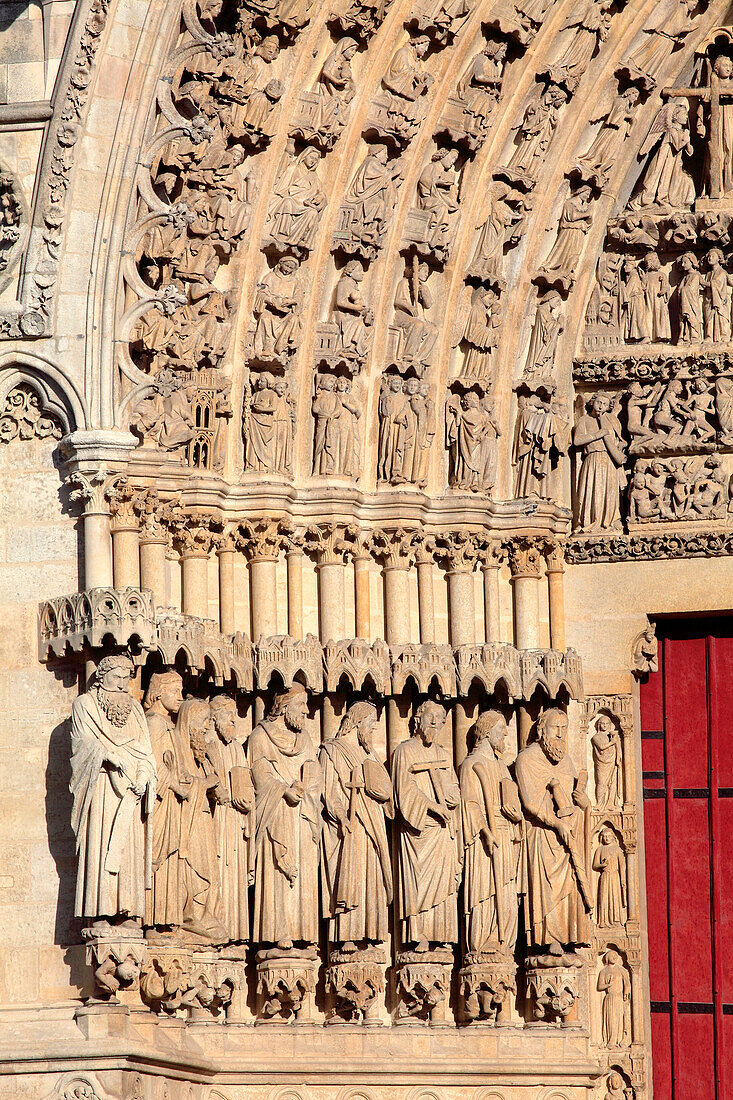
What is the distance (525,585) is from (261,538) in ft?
5.82

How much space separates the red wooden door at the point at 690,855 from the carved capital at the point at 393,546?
1797 millimetres

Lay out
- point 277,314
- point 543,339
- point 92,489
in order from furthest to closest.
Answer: point 543,339
point 277,314
point 92,489

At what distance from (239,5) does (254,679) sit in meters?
3.75

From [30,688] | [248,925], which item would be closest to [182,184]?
[30,688]

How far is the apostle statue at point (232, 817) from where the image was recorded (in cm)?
1235

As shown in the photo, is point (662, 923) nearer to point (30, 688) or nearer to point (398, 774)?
point (398, 774)

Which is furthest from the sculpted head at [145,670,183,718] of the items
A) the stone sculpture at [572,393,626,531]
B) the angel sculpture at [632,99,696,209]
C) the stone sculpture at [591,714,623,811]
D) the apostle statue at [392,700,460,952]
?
the angel sculpture at [632,99,696,209]

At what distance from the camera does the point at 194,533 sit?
41.3ft

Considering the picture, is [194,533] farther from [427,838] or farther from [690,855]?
[690,855]

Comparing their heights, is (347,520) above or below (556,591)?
above

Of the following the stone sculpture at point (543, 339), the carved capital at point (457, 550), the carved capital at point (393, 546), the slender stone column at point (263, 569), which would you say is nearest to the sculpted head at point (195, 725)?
the slender stone column at point (263, 569)

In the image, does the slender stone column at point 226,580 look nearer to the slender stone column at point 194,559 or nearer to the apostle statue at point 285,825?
the slender stone column at point 194,559

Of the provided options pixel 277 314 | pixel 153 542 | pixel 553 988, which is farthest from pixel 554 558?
pixel 153 542

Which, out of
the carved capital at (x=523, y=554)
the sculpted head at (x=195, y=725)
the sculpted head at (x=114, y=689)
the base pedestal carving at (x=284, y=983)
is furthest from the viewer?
the carved capital at (x=523, y=554)
